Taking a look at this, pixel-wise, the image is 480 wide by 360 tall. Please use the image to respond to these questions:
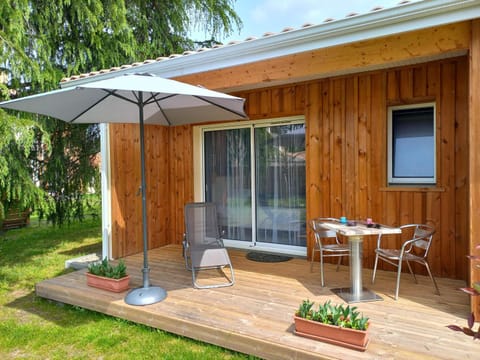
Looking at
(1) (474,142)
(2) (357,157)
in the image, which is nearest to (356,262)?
(1) (474,142)

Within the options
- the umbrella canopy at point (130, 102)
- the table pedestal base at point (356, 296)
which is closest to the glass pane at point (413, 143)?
the table pedestal base at point (356, 296)

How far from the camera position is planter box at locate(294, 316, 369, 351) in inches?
91.7

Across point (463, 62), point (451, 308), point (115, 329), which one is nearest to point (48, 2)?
point (115, 329)

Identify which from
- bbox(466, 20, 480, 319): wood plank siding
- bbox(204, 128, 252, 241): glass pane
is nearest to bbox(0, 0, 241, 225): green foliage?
bbox(204, 128, 252, 241): glass pane

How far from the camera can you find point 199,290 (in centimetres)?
361

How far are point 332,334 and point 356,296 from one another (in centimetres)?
100

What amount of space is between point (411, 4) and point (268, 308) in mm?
2796

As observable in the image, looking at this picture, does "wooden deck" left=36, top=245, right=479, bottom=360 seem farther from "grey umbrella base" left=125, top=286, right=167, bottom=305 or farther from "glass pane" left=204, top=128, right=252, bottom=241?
"glass pane" left=204, top=128, right=252, bottom=241

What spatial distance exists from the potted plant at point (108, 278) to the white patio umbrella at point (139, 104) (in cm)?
23

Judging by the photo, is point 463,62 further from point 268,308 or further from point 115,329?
point 115,329

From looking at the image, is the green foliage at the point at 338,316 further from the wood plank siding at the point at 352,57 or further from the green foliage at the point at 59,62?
the green foliage at the point at 59,62

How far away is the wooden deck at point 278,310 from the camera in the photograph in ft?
7.88

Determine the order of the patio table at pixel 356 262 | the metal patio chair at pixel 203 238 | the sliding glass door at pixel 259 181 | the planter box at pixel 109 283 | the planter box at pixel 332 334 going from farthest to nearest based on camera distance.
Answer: the sliding glass door at pixel 259 181 < the metal patio chair at pixel 203 238 < the planter box at pixel 109 283 < the patio table at pixel 356 262 < the planter box at pixel 332 334

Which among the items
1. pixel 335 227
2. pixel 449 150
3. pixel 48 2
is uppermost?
pixel 48 2
